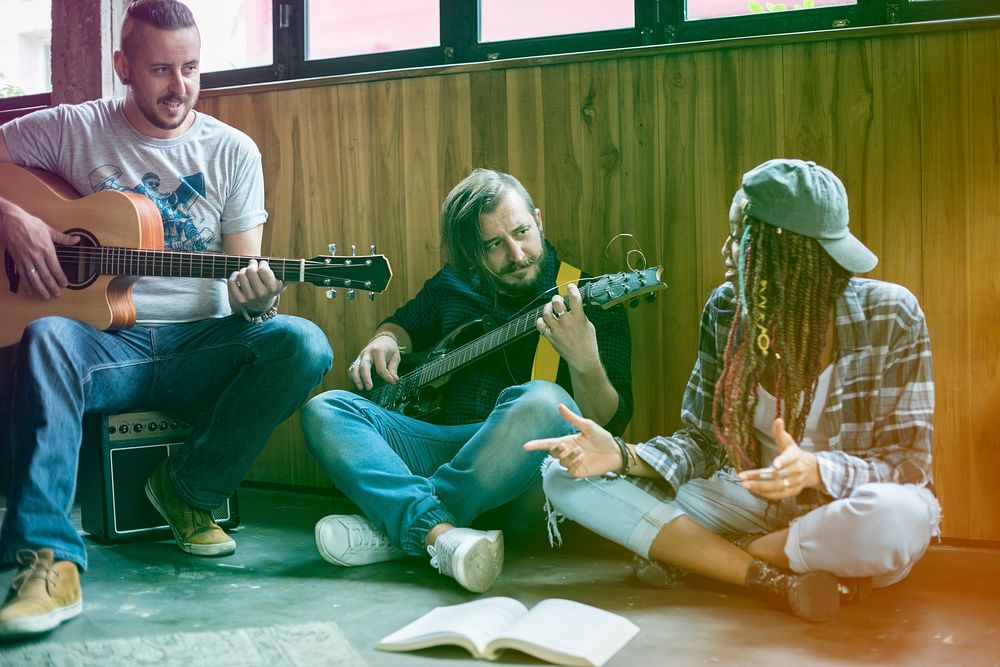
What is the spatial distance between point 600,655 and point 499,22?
5.89 ft

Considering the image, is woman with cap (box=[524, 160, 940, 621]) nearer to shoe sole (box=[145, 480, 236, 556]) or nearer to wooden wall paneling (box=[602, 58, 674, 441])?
wooden wall paneling (box=[602, 58, 674, 441])

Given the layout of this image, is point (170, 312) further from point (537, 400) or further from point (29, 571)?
point (537, 400)

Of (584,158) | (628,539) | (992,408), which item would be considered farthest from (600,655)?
(584,158)

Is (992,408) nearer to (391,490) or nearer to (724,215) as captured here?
(724,215)

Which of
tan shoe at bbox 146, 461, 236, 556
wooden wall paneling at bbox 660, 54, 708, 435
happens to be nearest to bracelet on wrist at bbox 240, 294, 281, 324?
tan shoe at bbox 146, 461, 236, 556

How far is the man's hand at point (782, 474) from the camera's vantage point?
1.56 m

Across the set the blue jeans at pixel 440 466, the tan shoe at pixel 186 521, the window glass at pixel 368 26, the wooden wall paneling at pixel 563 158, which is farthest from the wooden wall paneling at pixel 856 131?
the tan shoe at pixel 186 521

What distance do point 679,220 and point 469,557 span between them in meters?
1.05

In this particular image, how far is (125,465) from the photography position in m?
2.27

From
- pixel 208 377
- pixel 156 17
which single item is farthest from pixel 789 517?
pixel 156 17

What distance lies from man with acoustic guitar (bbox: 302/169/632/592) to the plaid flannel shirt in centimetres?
31

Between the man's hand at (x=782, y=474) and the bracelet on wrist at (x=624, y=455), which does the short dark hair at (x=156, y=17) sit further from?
the man's hand at (x=782, y=474)

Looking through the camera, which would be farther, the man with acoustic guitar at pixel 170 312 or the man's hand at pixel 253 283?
the man's hand at pixel 253 283

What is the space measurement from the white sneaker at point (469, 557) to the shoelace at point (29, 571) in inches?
28.5
